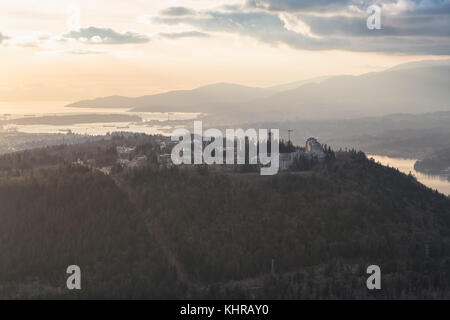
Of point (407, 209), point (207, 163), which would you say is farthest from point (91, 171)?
point (407, 209)

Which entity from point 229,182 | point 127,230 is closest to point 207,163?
point 229,182

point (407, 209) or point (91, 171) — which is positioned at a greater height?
point (91, 171)

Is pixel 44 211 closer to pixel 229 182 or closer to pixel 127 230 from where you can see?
pixel 127 230

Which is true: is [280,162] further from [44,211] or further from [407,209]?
[44,211]
